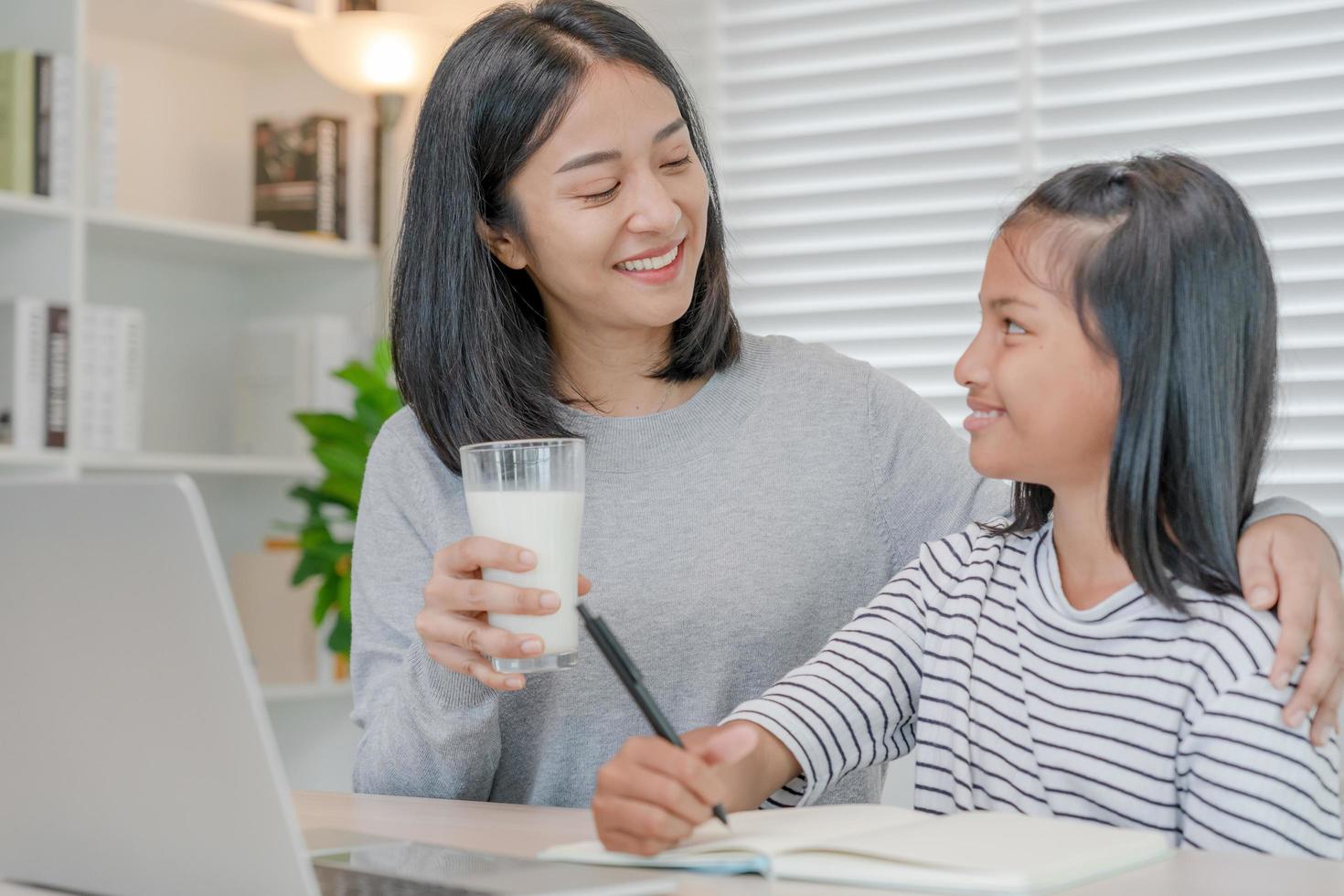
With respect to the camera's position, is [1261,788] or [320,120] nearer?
[1261,788]

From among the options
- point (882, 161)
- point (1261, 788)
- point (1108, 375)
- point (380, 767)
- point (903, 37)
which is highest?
point (903, 37)

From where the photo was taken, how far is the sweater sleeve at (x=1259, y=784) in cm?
102

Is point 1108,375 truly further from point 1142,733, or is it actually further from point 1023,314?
point 1142,733

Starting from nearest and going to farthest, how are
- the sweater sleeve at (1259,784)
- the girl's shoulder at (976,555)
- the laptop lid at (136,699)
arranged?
the laptop lid at (136,699) → the sweater sleeve at (1259,784) → the girl's shoulder at (976,555)

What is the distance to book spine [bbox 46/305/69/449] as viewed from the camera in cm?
285

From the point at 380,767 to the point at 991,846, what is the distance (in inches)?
29.8

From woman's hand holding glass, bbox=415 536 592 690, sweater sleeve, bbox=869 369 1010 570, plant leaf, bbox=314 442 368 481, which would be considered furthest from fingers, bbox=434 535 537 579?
plant leaf, bbox=314 442 368 481

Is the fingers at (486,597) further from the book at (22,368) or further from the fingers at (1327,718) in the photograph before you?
the book at (22,368)

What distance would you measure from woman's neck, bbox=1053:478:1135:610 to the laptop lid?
0.69 meters

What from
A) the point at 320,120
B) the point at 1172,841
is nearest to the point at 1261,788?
the point at 1172,841

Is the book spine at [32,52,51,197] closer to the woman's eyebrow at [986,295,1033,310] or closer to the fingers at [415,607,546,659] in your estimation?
the fingers at [415,607,546,659]

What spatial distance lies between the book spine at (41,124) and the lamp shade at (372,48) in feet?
1.84

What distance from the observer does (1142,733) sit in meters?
1.10

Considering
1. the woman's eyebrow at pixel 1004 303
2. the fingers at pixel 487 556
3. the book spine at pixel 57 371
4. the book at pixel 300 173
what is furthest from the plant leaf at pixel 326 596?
the woman's eyebrow at pixel 1004 303
